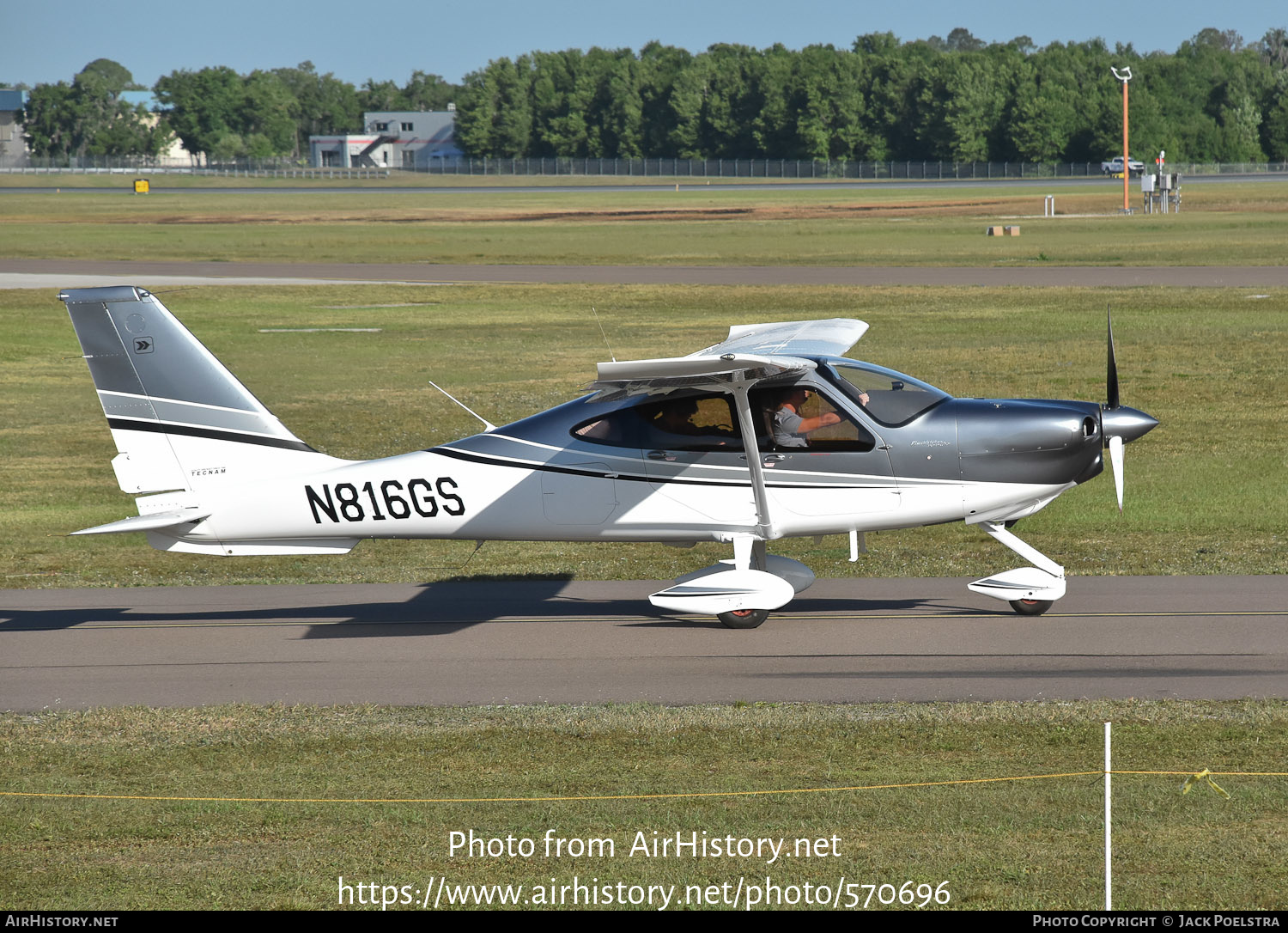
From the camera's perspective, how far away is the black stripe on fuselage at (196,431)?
1179 cm

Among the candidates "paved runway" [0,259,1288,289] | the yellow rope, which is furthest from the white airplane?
"paved runway" [0,259,1288,289]

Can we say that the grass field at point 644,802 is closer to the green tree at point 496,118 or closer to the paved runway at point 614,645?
the paved runway at point 614,645

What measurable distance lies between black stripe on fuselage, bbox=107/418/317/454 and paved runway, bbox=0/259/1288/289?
35376 millimetres

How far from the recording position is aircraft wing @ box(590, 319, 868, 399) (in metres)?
10.2

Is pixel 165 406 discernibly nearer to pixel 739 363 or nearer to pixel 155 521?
pixel 155 521


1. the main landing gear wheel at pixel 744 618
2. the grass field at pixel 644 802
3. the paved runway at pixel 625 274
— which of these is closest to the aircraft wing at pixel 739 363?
the main landing gear wheel at pixel 744 618

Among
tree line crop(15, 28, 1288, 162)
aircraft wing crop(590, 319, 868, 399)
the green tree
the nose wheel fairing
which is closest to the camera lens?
aircraft wing crop(590, 319, 868, 399)

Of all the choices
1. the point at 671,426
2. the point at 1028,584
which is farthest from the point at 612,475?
the point at 1028,584

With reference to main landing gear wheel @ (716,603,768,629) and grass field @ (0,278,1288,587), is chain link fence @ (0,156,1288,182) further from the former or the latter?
main landing gear wheel @ (716,603,768,629)

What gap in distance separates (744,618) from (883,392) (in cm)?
233

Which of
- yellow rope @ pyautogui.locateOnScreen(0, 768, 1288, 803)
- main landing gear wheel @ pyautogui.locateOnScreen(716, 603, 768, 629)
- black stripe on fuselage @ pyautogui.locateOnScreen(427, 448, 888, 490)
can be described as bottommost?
main landing gear wheel @ pyautogui.locateOnScreen(716, 603, 768, 629)

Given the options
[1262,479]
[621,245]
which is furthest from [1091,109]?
[1262,479]

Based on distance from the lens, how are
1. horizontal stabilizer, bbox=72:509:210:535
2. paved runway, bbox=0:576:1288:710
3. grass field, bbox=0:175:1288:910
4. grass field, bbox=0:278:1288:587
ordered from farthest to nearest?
grass field, bbox=0:278:1288:587 → horizontal stabilizer, bbox=72:509:210:535 → paved runway, bbox=0:576:1288:710 → grass field, bbox=0:175:1288:910

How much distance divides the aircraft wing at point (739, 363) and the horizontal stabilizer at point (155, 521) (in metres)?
3.62
